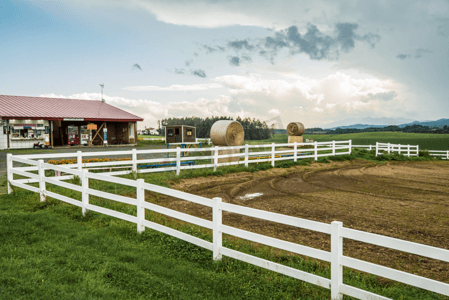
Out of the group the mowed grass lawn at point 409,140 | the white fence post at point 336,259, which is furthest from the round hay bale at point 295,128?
the white fence post at point 336,259

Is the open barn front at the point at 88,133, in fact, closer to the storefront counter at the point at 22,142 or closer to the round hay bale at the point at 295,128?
the storefront counter at the point at 22,142

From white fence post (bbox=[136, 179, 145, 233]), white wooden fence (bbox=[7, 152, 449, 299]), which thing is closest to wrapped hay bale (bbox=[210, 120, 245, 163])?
white fence post (bbox=[136, 179, 145, 233])

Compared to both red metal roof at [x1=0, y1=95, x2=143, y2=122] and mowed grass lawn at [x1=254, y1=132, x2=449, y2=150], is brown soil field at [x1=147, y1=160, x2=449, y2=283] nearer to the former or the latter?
red metal roof at [x1=0, y1=95, x2=143, y2=122]

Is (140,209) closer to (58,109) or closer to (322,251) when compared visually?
(322,251)

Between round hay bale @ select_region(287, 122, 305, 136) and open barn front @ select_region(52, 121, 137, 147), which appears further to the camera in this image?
open barn front @ select_region(52, 121, 137, 147)

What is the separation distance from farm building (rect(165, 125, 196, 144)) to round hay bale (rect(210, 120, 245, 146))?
20.8 m

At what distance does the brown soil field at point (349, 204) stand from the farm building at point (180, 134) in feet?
76.1

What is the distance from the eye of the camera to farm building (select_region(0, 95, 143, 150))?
28.9 meters

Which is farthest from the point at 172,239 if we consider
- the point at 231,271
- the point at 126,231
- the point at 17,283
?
the point at 17,283

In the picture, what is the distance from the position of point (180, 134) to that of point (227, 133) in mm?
22179

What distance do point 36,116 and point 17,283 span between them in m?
29.6

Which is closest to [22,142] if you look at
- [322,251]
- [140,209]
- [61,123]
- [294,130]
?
[61,123]

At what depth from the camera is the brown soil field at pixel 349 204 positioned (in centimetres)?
600

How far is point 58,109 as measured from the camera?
110ft
